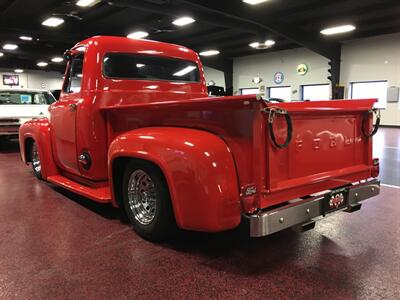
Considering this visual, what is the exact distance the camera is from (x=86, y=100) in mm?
3816

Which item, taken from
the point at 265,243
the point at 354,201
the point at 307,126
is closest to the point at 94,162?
the point at 265,243

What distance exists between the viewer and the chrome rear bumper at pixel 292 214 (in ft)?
7.67

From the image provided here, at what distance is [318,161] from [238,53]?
20.3 m

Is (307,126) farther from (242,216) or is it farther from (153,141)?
(153,141)

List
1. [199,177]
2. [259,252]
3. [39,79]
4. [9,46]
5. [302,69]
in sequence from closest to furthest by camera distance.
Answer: [199,177]
[259,252]
[9,46]
[302,69]
[39,79]

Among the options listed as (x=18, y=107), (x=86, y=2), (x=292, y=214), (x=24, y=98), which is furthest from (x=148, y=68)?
(x=86, y=2)

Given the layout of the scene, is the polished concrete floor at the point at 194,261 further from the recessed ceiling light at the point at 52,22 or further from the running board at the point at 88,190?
the recessed ceiling light at the point at 52,22

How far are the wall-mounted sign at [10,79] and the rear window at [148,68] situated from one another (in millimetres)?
27365

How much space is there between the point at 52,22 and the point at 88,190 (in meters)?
11.8

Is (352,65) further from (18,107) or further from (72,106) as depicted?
(72,106)

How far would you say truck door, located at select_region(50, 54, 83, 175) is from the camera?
4.05 meters

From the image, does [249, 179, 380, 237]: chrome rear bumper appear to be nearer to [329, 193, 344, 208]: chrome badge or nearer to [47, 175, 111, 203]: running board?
[329, 193, 344, 208]: chrome badge

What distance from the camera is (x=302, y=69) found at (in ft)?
65.2

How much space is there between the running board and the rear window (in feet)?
4.15
